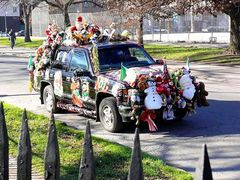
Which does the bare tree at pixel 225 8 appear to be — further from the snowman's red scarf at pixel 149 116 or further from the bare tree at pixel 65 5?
the bare tree at pixel 65 5

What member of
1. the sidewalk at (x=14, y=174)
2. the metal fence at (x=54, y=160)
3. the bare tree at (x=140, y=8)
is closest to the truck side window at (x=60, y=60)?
the sidewalk at (x=14, y=174)

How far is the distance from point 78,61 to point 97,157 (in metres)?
4.03

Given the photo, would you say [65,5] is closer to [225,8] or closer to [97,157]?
[225,8]

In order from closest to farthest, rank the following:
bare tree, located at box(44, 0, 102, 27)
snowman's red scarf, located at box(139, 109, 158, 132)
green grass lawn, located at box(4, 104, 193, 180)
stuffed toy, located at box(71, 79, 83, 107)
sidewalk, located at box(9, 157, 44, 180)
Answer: sidewalk, located at box(9, 157, 44, 180) → green grass lawn, located at box(4, 104, 193, 180) → snowman's red scarf, located at box(139, 109, 158, 132) → stuffed toy, located at box(71, 79, 83, 107) → bare tree, located at box(44, 0, 102, 27)

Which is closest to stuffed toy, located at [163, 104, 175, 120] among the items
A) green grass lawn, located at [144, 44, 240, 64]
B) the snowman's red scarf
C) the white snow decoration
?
the snowman's red scarf

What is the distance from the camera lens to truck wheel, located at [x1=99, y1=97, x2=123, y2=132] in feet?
30.4

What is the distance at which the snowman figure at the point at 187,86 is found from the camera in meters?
9.36

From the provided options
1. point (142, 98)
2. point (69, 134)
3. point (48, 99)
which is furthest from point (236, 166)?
point (48, 99)

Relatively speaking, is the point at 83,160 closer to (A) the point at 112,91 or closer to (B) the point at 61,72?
(A) the point at 112,91

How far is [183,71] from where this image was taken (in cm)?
953

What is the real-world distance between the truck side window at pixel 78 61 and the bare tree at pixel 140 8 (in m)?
15.0

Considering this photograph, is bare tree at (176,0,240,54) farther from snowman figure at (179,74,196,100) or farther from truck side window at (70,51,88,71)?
snowman figure at (179,74,196,100)

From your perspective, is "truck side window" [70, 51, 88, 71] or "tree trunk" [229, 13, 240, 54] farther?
"tree trunk" [229, 13, 240, 54]

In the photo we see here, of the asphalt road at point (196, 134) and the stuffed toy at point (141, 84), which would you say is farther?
the stuffed toy at point (141, 84)
